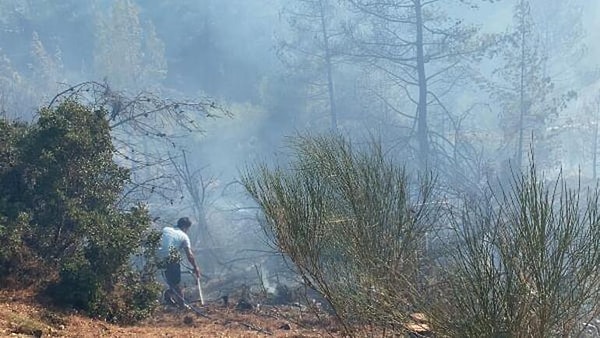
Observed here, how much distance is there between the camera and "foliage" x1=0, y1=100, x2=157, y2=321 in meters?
8.61

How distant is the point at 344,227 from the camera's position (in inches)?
256

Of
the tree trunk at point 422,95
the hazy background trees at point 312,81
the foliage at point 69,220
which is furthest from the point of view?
the hazy background trees at point 312,81

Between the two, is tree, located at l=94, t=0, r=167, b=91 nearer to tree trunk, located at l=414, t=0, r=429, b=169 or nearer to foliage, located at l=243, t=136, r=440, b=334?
tree trunk, located at l=414, t=0, r=429, b=169

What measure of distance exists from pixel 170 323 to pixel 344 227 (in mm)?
4675

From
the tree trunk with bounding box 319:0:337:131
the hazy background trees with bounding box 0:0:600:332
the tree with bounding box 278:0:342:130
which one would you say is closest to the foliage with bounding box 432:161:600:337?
the hazy background trees with bounding box 0:0:600:332

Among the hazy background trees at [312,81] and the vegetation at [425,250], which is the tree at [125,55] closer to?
the hazy background trees at [312,81]

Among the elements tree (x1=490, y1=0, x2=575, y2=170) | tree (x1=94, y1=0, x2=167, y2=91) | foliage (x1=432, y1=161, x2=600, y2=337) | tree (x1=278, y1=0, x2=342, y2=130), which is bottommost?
foliage (x1=432, y1=161, x2=600, y2=337)

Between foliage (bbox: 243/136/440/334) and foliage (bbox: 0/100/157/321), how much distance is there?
295 centimetres

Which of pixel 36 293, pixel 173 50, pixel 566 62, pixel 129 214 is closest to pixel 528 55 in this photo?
pixel 566 62

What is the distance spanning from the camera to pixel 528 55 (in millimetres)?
28516

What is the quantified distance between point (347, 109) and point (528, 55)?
896 centimetres

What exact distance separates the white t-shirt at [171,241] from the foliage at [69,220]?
1216mm

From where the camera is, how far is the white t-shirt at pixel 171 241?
Answer: 1130cm

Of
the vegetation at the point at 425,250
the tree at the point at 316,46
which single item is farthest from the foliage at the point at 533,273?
the tree at the point at 316,46
